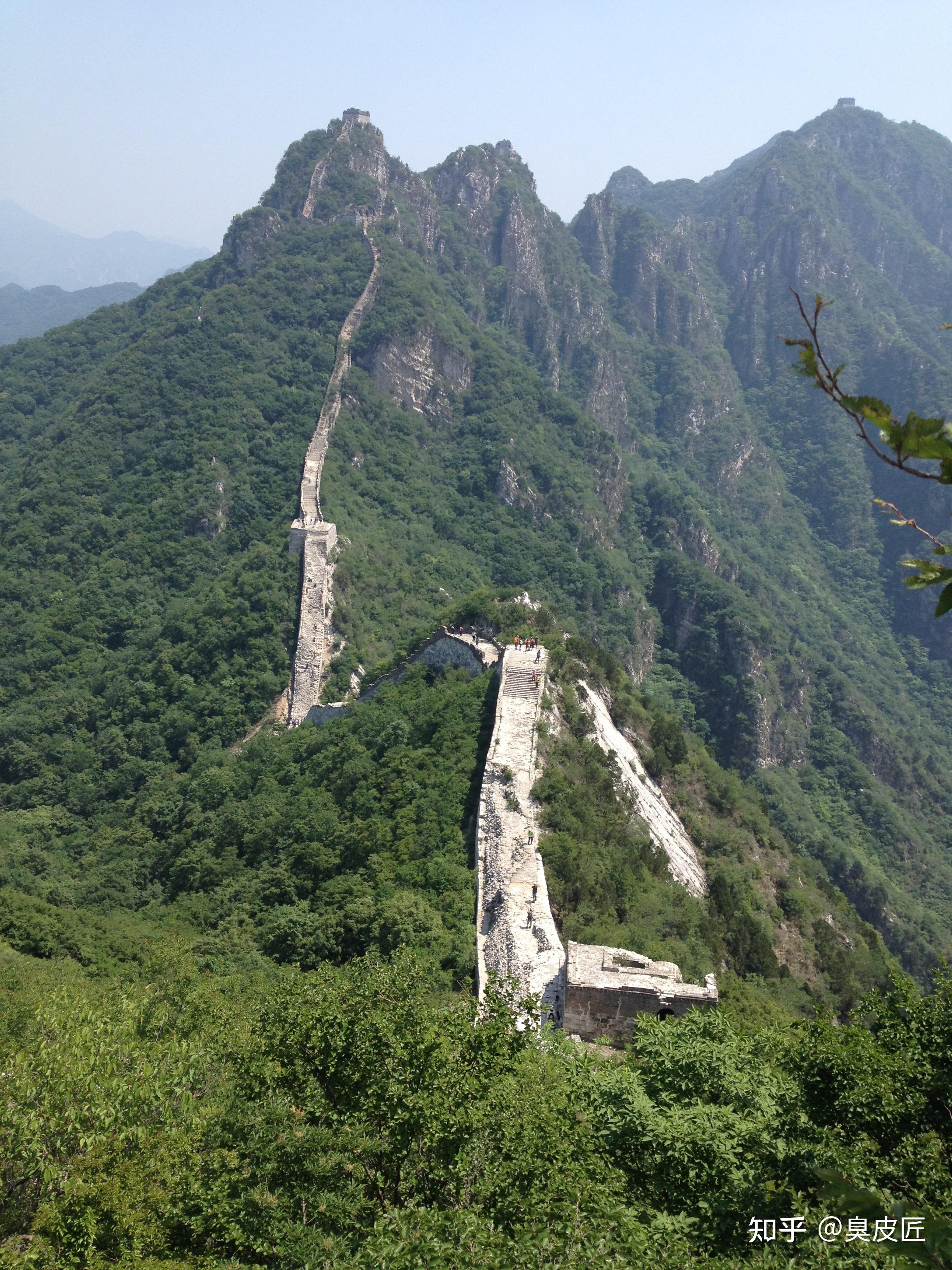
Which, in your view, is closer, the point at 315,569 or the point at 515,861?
the point at 515,861

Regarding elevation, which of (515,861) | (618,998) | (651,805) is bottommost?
(618,998)

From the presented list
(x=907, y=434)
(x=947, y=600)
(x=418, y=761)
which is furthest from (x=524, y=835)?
(x=907, y=434)

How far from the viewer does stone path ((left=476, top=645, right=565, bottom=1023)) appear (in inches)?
811

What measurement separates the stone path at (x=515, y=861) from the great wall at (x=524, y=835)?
0.03 metres

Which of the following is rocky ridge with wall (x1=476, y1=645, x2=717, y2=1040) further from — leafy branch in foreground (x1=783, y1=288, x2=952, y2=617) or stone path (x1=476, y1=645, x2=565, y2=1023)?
leafy branch in foreground (x1=783, y1=288, x2=952, y2=617)

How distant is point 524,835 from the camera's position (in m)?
25.8

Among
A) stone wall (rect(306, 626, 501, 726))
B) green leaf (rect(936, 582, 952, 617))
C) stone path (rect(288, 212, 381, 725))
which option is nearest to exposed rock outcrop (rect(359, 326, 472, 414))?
stone path (rect(288, 212, 381, 725))

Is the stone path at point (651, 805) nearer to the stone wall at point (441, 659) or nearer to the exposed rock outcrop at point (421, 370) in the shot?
the stone wall at point (441, 659)

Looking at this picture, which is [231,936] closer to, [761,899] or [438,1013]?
[438,1013]

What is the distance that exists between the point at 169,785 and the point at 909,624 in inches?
4800

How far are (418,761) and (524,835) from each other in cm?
749

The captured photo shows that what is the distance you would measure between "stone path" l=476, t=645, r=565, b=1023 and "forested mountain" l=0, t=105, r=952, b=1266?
2.34ft

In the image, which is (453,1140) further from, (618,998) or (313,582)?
(313,582)

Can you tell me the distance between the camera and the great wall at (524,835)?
1877cm
